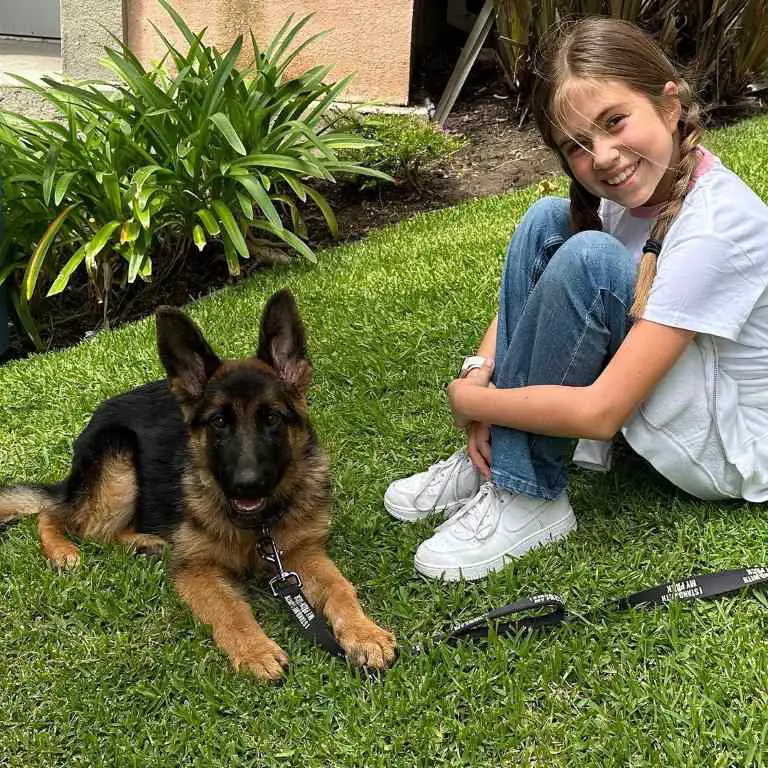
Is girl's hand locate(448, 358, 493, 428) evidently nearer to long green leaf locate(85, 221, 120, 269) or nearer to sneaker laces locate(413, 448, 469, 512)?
sneaker laces locate(413, 448, 469, 512)

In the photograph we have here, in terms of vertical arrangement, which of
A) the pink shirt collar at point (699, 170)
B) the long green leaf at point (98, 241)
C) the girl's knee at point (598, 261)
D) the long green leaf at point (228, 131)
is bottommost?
the long green leaf at point (98, 241)

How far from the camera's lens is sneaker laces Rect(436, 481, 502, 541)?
2938mm

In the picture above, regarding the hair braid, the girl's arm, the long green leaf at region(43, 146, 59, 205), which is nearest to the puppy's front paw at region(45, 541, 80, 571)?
the girl's arm

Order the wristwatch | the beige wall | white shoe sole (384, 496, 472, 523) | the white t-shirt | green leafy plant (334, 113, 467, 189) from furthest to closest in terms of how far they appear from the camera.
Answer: the beige wall
green leafy plant (334, 113, 467, 189)
white shoe sole (384, 496, 472, 523)
the wristwatch
the white t-shirt

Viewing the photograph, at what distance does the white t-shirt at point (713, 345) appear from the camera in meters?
2.44

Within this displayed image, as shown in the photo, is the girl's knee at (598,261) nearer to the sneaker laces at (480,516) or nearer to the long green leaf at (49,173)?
the sneaker laces at (480,516)

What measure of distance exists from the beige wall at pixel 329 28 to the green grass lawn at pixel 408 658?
5.23 metres

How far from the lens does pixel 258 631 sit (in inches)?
107

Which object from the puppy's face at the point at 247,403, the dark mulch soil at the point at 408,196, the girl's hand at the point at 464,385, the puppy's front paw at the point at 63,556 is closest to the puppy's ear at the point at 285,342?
the puppy's face at the point at 247,403

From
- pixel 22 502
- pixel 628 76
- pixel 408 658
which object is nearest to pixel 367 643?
pixel 408 658

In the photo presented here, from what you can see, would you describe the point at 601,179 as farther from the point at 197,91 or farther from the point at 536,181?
the point at 536,181

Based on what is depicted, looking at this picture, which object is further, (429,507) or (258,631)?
(429,507)

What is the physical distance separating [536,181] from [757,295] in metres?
5.32

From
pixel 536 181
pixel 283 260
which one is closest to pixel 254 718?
pixel 283 260
